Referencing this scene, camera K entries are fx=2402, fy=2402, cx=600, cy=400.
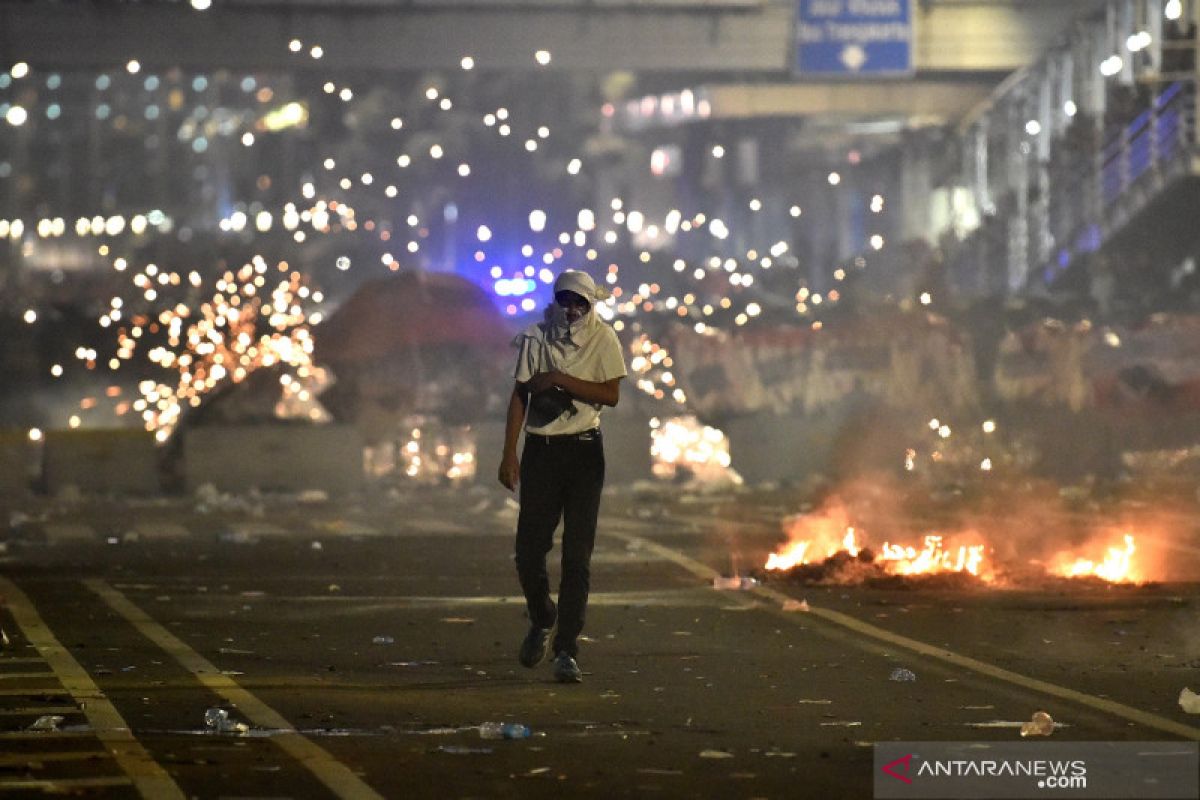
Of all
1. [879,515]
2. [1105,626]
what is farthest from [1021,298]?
[1105,626]

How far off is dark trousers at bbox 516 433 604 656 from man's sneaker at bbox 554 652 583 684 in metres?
0.15

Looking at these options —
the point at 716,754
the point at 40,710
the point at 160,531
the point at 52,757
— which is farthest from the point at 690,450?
the point at 52,757

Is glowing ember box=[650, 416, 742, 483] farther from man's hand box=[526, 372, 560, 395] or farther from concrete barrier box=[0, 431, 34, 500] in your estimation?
man's hand box=[526, 372, 560, 395]

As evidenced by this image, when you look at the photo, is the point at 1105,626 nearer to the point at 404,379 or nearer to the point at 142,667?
the point at 142,667

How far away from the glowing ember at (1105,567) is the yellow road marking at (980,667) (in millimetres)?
2047

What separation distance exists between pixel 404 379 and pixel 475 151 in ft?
143

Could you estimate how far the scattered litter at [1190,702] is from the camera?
31.2ft

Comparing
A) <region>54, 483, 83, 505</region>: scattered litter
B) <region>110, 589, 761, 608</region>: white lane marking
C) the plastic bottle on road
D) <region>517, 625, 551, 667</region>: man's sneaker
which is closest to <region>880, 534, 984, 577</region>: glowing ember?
<region>110, 589, 761, 608</region>: white lane marking

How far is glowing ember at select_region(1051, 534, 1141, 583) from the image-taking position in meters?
15.2

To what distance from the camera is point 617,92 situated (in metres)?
85.4

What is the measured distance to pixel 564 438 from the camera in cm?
1084

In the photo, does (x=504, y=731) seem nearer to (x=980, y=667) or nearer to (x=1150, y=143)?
(x=980, y=667)

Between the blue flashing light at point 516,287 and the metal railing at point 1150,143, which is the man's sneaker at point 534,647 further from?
the blue flashing light at point 516,287
